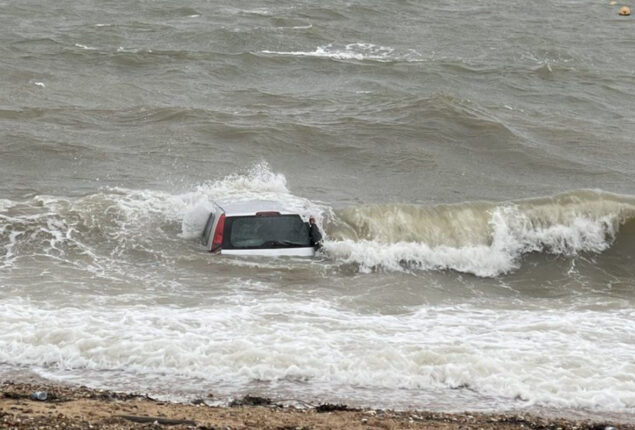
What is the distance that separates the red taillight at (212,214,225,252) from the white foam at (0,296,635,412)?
1.84 m

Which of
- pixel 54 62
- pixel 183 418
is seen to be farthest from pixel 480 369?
pixel 54 62

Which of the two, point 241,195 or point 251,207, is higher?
point 251,207

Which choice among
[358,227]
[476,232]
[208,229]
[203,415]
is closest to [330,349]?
[203,415]

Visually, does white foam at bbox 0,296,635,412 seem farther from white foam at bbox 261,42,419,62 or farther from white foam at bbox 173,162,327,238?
white foam at bbox 261,42,419,62

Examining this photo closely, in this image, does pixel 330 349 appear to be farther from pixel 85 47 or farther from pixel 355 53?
pixel 355 53

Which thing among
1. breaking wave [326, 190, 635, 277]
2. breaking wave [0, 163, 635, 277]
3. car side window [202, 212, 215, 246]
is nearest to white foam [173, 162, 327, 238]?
breaking wave [0, 163, 635, 277]

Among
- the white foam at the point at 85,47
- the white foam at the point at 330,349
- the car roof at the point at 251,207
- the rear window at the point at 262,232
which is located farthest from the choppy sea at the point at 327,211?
the car roof at the point at 251,207

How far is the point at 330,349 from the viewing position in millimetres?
12750

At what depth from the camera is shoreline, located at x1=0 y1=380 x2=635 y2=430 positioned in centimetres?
938

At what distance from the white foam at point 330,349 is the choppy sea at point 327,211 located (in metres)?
0.04

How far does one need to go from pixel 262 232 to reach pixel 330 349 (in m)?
3.84

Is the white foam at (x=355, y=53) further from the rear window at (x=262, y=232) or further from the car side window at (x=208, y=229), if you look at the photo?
the rear window at (x=262, y=232)

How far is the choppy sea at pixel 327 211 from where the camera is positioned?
485 inches

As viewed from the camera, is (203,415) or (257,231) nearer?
(203,415)
